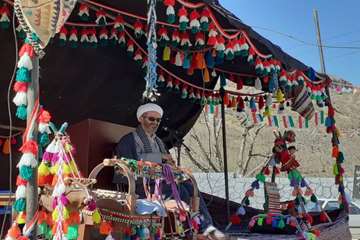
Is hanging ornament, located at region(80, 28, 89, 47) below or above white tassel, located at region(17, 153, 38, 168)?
above

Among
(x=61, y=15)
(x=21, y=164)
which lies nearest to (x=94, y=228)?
(x=21, y=164)

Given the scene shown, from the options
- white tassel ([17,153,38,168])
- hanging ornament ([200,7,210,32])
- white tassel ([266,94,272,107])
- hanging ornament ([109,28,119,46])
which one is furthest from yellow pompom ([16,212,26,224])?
white tassel ([266,94,272,107])

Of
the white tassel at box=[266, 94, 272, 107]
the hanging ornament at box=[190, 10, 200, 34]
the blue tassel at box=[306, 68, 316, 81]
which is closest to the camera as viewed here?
the hanging ornament at box=[190, 10, 200, 34]

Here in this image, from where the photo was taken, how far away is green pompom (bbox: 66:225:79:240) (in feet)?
9.70

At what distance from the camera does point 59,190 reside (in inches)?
118

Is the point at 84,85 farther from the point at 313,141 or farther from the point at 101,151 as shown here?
the point at 313,141

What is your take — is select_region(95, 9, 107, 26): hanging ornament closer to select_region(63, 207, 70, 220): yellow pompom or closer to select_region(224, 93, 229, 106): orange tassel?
select_region(63, 207, 70, 220): yellow pompom

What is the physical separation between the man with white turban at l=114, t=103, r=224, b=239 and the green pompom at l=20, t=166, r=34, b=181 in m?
1.73

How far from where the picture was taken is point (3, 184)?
572 centimetres

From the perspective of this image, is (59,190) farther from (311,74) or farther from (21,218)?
(311,74)

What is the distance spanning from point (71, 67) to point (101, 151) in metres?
1.44

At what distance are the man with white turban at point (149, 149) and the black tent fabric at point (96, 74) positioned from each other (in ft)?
3.49

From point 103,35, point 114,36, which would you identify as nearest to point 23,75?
point 103,35

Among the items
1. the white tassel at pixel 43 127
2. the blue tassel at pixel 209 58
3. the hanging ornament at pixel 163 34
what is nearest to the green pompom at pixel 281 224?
the blue tassel at pixel 209 58
